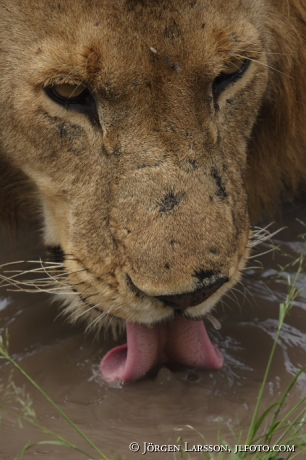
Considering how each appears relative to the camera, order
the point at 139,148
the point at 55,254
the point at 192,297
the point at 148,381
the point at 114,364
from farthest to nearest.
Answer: the point at 55,254
the point at 114,364
the point at 148,381
the point at 139,148
the point at 192,297

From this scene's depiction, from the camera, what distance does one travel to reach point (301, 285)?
395 cm

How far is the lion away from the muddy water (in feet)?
0.34

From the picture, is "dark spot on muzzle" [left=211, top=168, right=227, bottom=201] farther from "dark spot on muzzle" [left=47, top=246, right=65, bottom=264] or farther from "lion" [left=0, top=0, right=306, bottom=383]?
"dark spot on muzzle" [left=47, top=246, right=65, bottom=264]

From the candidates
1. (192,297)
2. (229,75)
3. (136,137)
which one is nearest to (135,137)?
(136,137)

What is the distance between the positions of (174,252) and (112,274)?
287 millimetres

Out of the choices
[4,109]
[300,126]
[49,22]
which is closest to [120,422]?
[4,109]

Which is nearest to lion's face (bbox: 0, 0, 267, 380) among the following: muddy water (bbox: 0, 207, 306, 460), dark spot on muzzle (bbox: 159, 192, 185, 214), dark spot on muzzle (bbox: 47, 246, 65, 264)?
dark spot on muzzle (bbox: 159, 192, 185, 214)

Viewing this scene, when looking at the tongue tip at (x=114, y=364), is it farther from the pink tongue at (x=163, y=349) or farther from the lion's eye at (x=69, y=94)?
the lion's eye at (x=69, y=94)

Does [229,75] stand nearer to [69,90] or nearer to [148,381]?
[69,90]

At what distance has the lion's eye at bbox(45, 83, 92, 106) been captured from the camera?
9.84 ft

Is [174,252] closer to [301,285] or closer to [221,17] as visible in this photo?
[221,17]

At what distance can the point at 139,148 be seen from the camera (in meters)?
3.01

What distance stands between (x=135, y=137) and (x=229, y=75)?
466 mm

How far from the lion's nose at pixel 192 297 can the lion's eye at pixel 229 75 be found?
77 cm
